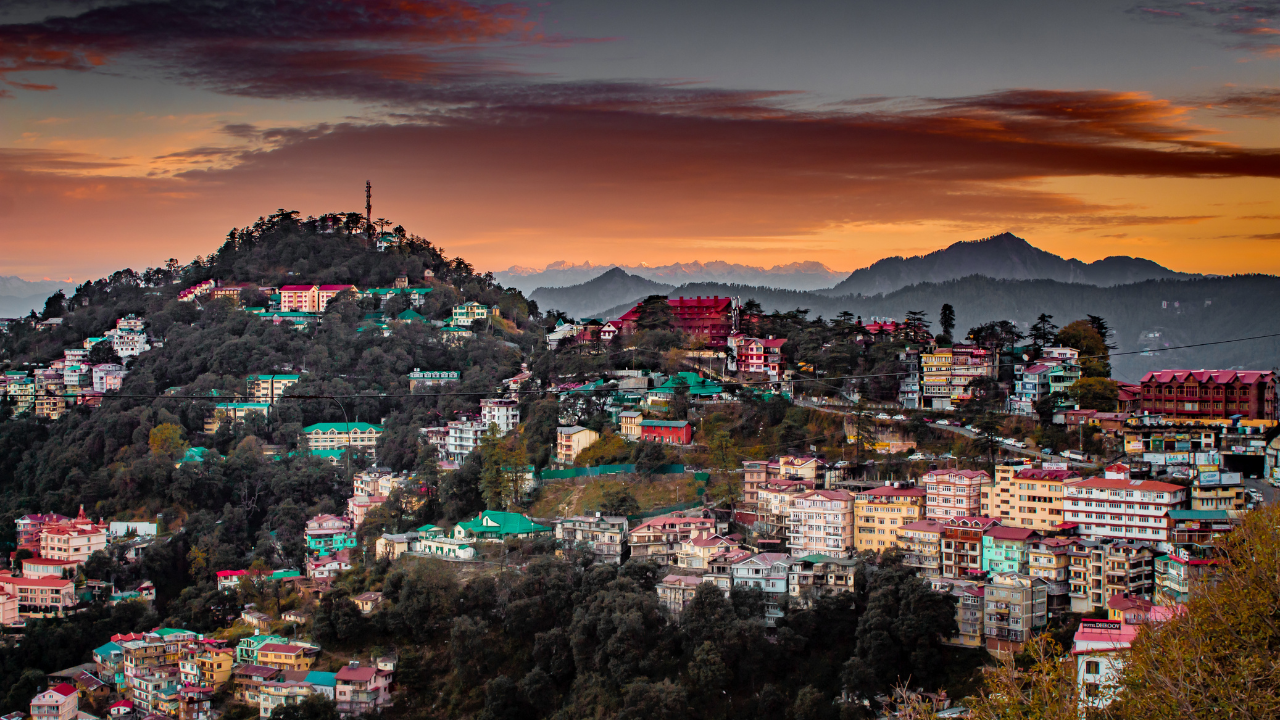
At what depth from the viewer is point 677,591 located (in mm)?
14750

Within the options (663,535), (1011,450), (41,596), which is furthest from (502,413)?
(1011,450)

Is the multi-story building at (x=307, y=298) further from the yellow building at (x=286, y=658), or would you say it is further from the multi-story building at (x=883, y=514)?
the multi-story building at (x=883, y=514)

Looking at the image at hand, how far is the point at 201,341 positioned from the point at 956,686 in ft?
76.1

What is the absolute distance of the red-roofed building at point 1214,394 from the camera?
53.7 feet

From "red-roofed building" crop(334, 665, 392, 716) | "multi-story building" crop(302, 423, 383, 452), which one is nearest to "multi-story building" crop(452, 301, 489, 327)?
"multi-story building" crop(302, 423, 383, 452)

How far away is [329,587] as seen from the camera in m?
18.9

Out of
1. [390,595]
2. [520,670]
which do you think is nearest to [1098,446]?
[520,670]

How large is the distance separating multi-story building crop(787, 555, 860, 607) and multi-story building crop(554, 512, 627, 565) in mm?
2804

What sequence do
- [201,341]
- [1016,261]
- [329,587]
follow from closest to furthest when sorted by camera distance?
[329,587] → [201,341] → [1016,261]

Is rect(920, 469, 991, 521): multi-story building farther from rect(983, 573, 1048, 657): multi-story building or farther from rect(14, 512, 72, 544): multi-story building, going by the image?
rect(14, 512, 72, 544): multi-story building

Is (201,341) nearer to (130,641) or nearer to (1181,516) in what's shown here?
(130,641)

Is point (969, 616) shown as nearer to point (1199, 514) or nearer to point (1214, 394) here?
point (1199, 514)

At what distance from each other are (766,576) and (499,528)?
508 centimetres

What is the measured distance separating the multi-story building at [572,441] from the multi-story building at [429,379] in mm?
8181
